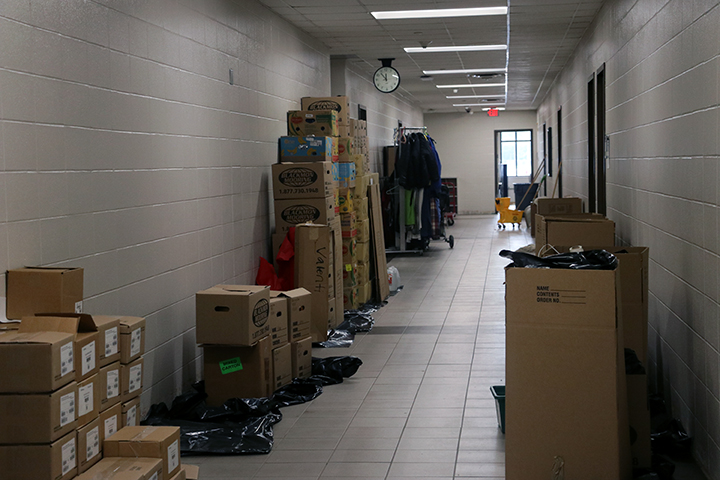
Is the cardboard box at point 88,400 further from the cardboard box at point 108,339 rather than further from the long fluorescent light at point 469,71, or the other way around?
the long fluorescent light at point 469,71

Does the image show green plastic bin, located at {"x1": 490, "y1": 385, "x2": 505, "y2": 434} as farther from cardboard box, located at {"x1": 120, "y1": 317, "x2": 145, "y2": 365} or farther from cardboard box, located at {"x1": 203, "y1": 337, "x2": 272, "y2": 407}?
cardboard box, located at {"x1": 120, "y1": 317, "x2": 145, "y2": 365}

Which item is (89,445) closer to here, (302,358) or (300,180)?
(302,358)

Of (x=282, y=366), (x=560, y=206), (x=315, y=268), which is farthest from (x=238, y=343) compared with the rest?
(x=560, y=206)

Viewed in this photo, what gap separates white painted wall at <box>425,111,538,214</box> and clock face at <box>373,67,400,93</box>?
38.8 ft

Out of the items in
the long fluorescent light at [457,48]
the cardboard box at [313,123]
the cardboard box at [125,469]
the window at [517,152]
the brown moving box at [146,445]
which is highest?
the long fluorescent light at [457,48]

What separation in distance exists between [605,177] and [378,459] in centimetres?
401

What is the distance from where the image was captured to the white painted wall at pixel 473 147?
21.4 m

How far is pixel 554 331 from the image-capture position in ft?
9.37

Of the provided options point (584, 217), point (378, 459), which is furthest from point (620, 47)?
point (378, 459)

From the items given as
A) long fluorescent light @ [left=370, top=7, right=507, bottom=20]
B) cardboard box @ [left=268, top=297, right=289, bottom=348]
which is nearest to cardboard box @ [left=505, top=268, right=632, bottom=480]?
cardboard box @ [left=268, top=297, right=289, bottom=348]

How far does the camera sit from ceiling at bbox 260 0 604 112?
6543mm

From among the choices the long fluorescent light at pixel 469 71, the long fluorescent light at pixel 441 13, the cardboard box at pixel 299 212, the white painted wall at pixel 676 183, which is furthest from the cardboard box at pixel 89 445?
the long fluorescent light at pixel 469 71

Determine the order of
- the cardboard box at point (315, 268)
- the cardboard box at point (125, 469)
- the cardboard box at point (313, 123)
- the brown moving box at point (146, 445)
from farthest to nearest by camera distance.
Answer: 1. the cardboard box at point (313, 123)
2. the cardboard box at point (315, 268)
3. the brown moving box at point (146, 445)
4. the cardboard box at point (125, 469)

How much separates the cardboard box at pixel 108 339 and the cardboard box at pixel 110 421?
19 cm
